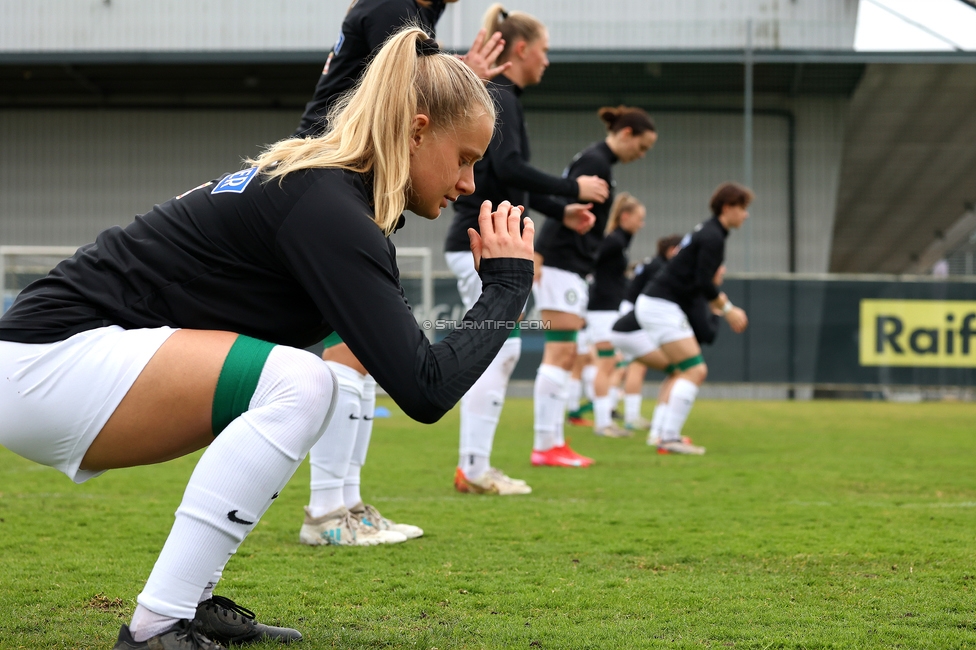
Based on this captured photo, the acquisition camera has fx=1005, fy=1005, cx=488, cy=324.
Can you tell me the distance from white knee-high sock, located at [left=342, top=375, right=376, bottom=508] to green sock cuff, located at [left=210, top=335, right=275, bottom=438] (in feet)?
5.39

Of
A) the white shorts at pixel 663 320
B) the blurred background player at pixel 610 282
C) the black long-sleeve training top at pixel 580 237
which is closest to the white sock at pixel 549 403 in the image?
the black long-sleeve training top at pixel 580 237

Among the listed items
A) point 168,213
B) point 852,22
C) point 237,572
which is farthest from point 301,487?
point 852,22

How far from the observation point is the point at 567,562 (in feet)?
9.80

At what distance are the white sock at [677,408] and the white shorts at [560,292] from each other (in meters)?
1.49

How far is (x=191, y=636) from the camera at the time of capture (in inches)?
70.4

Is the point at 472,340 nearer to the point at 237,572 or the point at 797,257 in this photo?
the point at 237,572

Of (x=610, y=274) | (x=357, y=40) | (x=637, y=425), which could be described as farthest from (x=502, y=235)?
(x=637, y=425)

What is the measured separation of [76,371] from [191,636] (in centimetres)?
51

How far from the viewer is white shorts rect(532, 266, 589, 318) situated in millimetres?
5738

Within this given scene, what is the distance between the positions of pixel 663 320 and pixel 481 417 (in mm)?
2990

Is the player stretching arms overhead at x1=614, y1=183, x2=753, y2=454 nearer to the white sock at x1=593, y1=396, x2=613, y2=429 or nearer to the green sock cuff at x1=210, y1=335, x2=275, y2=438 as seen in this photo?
the white sock at x1=593, y1=396, x2=613, y2=429

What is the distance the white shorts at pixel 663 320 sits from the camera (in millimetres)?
7176

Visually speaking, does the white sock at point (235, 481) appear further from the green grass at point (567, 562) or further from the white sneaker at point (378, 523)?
the white sneaker at point (378, 523)

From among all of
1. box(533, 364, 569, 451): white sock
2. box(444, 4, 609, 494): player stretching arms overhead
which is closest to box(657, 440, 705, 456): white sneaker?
box(533, 364, 569, 451): white sock
